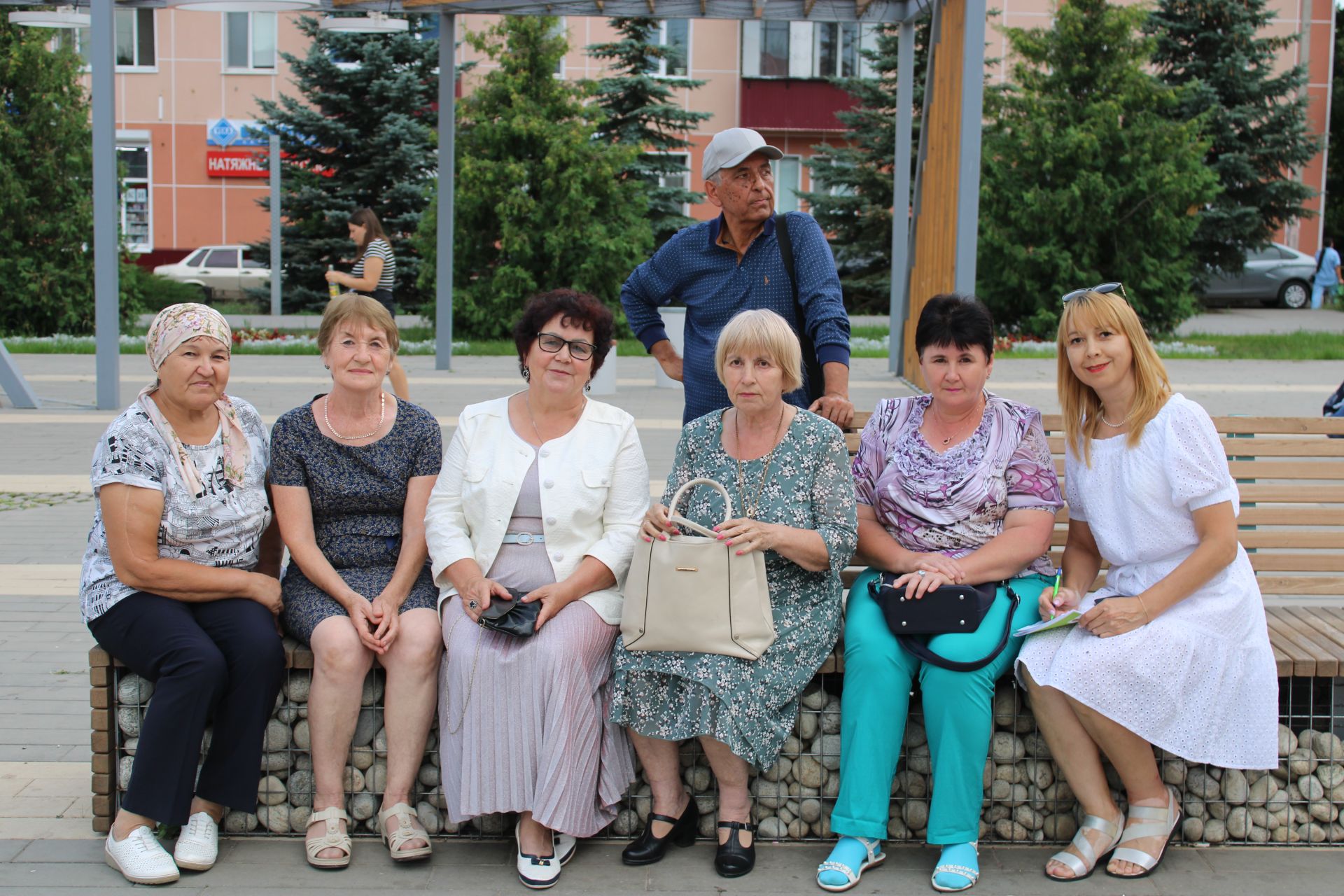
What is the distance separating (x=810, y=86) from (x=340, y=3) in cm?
2059

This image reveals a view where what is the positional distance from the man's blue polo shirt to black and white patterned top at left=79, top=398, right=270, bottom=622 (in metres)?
1.46

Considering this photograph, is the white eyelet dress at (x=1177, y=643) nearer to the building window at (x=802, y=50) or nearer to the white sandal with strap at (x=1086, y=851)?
the white sandal with strap at (x=1086, y=851)

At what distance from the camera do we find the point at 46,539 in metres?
6.86

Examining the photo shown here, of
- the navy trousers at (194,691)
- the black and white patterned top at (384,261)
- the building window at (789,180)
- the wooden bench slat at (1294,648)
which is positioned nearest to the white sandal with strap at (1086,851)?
the wooden bench slat at (1294,648)

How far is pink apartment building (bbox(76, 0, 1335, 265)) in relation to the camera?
30516 mm

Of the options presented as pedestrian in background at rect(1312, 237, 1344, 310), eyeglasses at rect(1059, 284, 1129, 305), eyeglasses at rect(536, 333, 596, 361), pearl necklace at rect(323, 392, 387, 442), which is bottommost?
pearl necklace at rect(323, 392, 387, 442)

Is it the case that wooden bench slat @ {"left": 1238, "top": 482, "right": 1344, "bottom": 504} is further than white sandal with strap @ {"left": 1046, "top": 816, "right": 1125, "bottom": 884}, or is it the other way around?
wooden bench slat @ {"left": 1238, "top": 482, "right": 1344, "bottom": 504}

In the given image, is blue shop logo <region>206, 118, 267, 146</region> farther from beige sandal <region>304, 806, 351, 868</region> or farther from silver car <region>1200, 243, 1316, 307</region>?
beige sandal <region>304, 806, 351, 868</region>

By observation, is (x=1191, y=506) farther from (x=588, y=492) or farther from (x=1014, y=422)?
(x=588, y=492)

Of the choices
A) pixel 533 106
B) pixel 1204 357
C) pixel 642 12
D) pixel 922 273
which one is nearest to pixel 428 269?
pixel 533 106

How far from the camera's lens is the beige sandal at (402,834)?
11.2 ft

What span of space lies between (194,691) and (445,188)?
11.4 meters

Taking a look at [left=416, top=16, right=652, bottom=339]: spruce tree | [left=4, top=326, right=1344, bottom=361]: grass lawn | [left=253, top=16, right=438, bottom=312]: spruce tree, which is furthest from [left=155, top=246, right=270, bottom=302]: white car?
[left=416, top=16, right=652, bottom=339]: spruce tree

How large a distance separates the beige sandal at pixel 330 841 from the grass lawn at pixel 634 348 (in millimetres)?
12520
